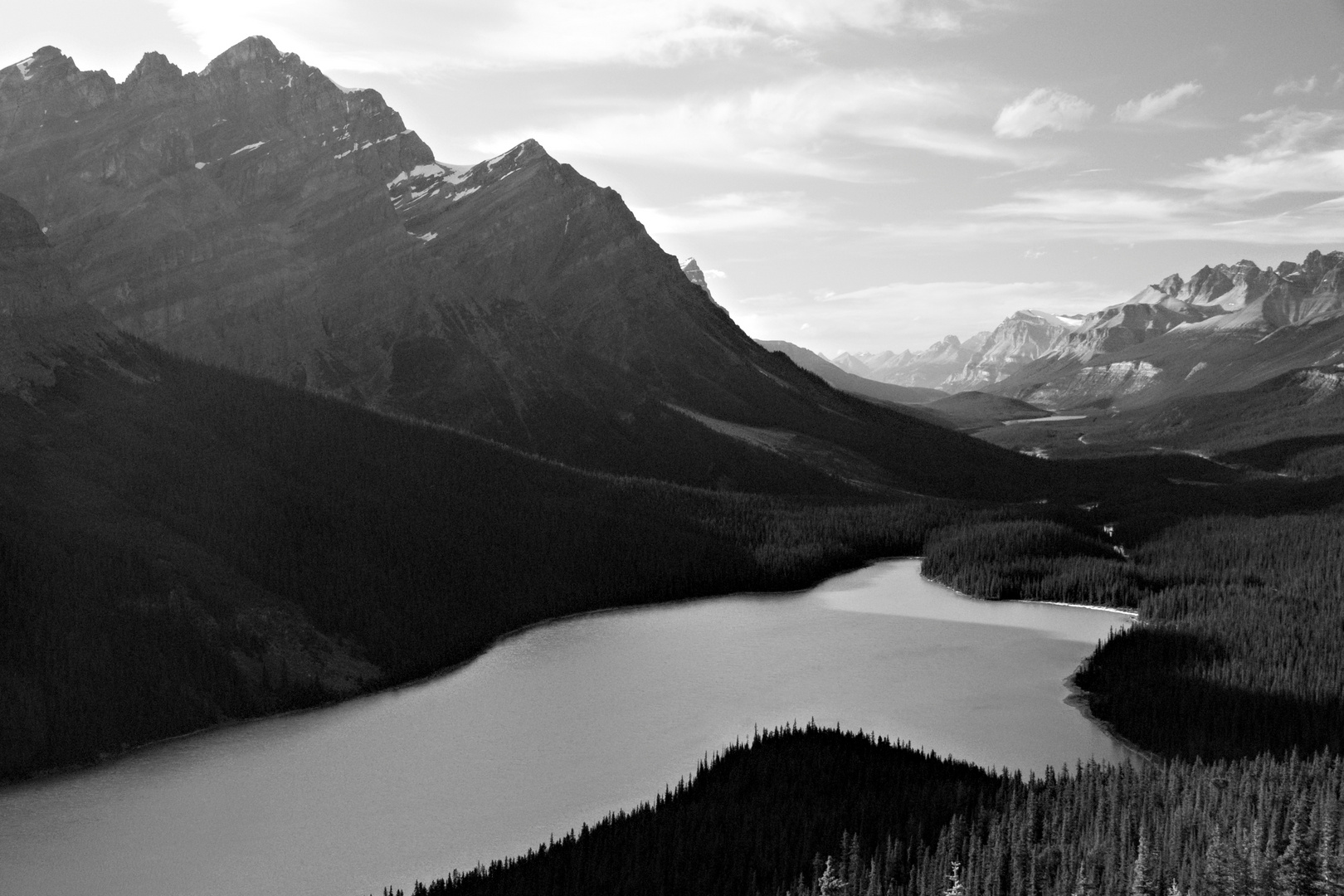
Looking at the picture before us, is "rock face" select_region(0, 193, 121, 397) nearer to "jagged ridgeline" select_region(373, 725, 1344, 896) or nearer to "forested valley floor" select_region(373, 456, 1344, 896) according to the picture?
"forested valley floor" select_region(373, 456, 1344, 896)

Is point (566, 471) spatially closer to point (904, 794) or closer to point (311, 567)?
point (311, 567)

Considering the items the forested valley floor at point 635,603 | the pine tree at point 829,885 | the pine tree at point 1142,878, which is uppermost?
the forested valley floor at point 635,603

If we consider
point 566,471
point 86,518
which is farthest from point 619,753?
point 566,471

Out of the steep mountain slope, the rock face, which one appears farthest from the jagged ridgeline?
the rock face

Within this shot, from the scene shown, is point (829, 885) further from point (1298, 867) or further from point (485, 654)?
point (485, 654)

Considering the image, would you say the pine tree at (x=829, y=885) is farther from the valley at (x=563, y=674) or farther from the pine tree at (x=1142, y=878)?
the pine tree at (x=1142, y=878)

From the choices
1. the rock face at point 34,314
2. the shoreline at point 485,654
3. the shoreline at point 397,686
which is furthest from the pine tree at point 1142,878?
the rock face at point 34,314
